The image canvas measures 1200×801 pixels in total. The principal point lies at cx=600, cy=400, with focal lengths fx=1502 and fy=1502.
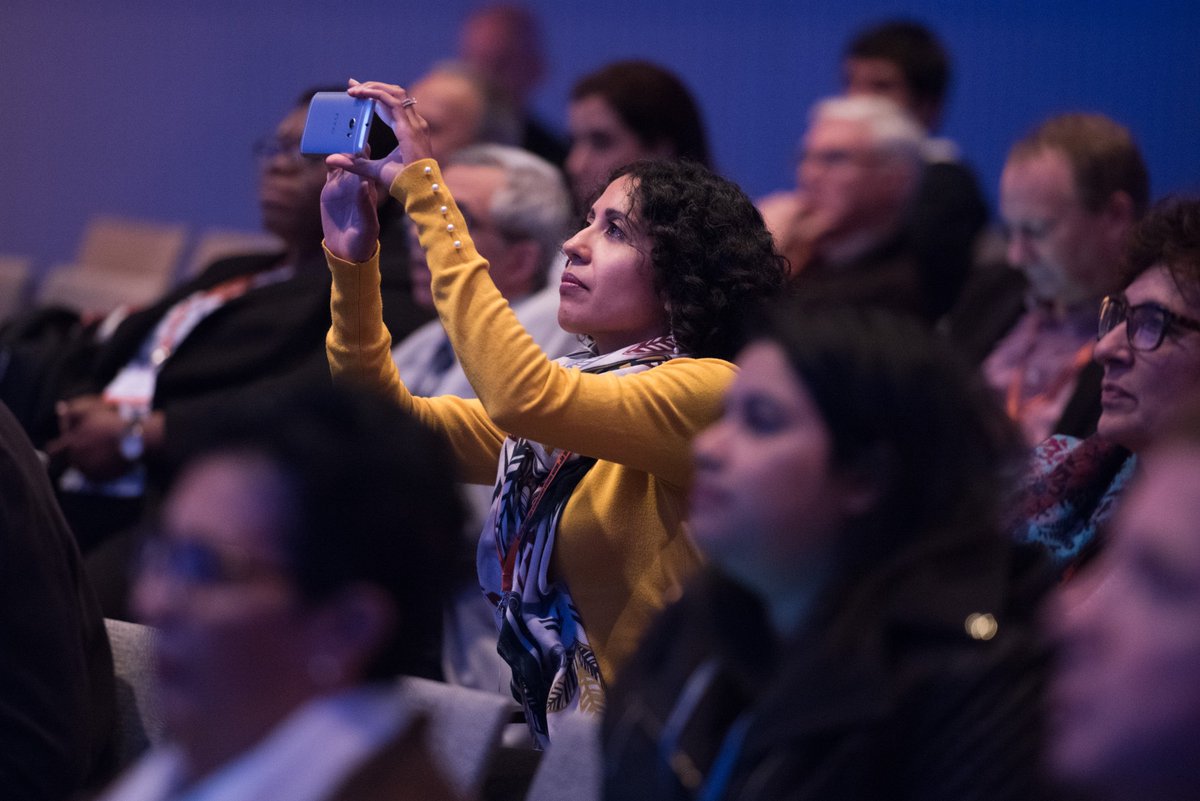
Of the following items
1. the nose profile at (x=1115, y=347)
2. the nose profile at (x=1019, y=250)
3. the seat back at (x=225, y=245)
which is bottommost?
the seat back at (x=225, y=245)

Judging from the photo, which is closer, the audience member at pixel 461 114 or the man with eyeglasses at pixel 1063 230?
the man with eyeglasses at pixel 1063 230

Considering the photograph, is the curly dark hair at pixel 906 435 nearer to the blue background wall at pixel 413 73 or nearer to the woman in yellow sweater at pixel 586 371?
the woman in yellow sweater at pixel 586 371

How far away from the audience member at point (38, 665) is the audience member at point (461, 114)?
2.10 m

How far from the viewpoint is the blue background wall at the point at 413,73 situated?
5.19 meters

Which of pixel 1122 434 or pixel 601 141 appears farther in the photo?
pixel 601 141

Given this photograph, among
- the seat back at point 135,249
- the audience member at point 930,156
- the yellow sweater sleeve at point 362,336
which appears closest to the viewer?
the yellow sweater sleeve at point 362,336

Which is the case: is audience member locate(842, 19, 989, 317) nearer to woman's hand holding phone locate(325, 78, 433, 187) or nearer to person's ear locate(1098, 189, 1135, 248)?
person's ear locate(1098, 189, 1135, 248)

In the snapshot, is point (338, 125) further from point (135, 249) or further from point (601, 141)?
point (135, 249)

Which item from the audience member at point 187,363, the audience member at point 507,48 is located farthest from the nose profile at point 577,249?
the audience member at point 507,48

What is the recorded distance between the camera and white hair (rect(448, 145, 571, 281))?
3.18m

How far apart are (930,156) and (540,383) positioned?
2407 mm

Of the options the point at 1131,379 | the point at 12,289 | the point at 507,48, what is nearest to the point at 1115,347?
the point at 1131,379

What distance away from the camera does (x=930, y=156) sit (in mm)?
4059

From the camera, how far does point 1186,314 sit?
2.19 meters
